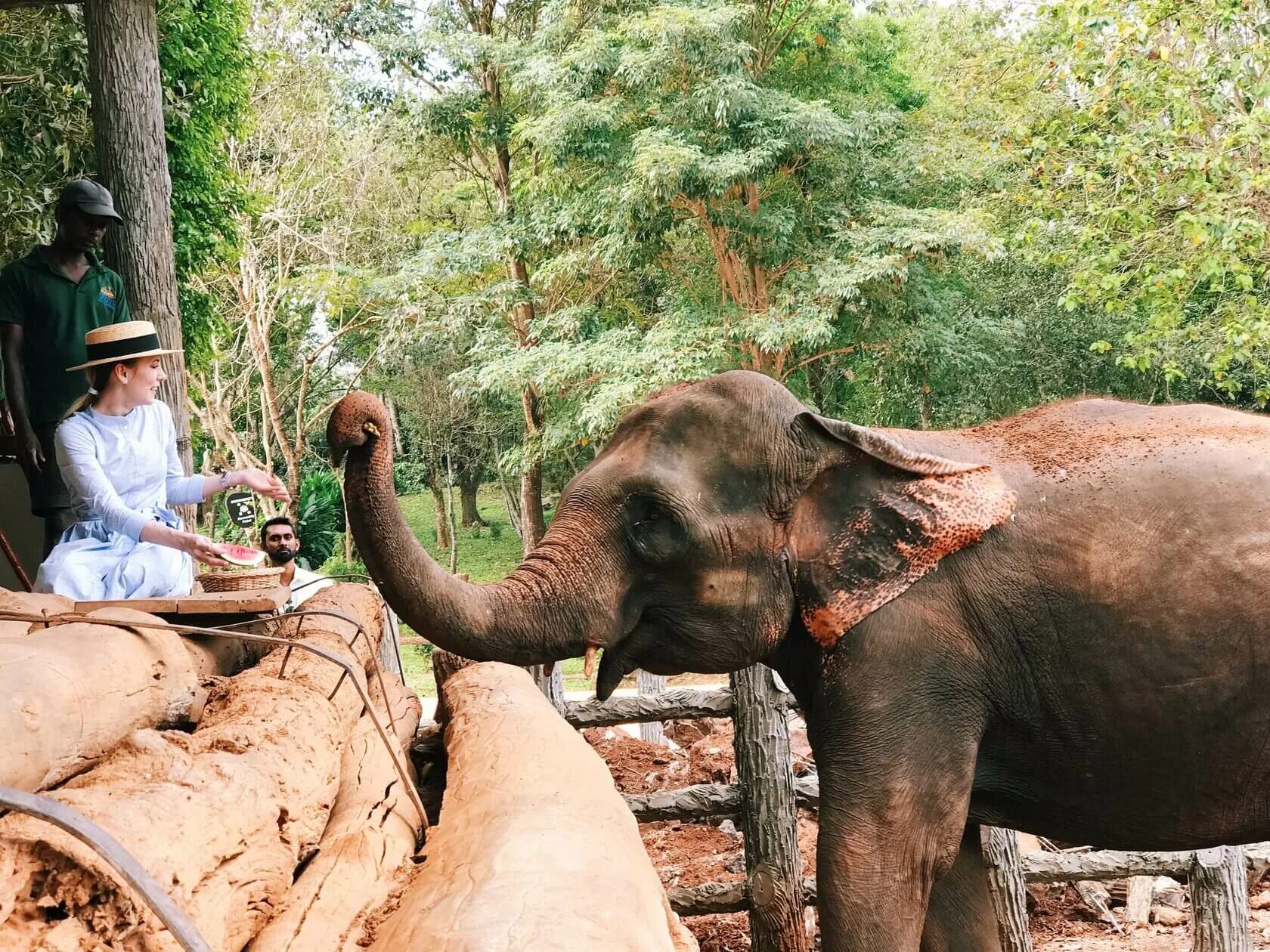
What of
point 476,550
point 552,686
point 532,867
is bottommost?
point 476,550

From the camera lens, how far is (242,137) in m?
9.59

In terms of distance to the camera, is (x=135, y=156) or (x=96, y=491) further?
(x=135, y=156)

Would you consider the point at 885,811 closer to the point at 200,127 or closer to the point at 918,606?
the point at 918,606

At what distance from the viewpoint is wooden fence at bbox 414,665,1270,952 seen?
5.04m

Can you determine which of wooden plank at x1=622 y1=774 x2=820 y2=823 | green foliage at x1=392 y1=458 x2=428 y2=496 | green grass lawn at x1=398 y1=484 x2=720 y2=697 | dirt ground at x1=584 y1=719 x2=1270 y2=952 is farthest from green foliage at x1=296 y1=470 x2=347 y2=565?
wooden plank at x1=622 y1=774 x2=820 y2=823

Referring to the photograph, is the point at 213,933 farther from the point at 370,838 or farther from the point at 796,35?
the point at 796,35

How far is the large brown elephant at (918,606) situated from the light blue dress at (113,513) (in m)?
1.83

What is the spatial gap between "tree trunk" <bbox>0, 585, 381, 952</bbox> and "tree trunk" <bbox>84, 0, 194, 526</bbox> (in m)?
4.16

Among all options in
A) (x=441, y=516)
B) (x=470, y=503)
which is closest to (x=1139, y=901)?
(x=441, y=516)

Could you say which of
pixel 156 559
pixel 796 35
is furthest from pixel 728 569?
pixel 796 35

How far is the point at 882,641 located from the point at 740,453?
1.79 feet

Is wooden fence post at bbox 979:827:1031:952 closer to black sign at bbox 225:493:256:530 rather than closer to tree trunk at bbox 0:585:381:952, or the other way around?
tree trunk at bbox 0:585:381:952

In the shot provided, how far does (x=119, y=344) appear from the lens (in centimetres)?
388

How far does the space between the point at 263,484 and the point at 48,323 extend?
2198 millimetres
